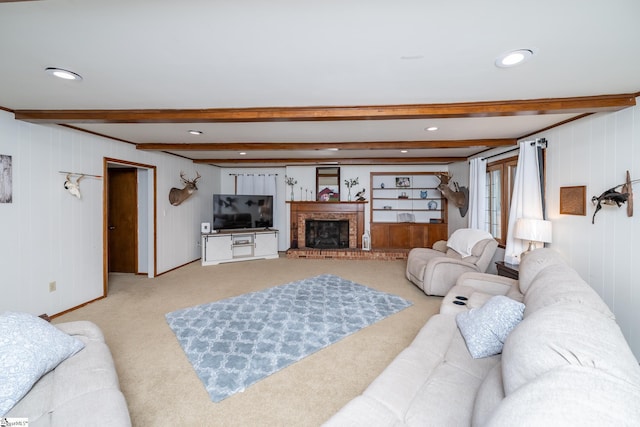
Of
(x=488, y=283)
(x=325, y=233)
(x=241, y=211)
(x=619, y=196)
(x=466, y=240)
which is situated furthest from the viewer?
(x=325, y=233)

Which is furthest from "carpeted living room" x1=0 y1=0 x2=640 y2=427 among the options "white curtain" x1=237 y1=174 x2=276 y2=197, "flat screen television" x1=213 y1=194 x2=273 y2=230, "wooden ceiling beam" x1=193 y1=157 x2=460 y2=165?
"white curtain" x1=237 y1=174 x2=276 y2=197

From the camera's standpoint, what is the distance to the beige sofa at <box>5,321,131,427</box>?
108 cm

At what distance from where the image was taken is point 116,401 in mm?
1189

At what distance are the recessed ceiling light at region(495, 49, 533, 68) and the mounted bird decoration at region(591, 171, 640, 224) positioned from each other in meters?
1.65

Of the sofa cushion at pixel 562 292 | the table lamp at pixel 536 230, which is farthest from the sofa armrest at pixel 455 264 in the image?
the sofa cushion at pixel 562 292

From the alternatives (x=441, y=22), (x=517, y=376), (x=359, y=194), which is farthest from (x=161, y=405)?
(x=359, y=194)

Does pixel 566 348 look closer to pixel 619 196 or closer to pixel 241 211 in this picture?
pixel 619 196

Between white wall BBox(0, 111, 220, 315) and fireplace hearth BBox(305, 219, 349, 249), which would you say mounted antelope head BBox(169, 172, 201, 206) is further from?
fireplace hearth BBox(305, 219, 349, 249)

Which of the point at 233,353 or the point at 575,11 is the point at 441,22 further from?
the point at 233,353

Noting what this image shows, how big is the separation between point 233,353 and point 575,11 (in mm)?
3160

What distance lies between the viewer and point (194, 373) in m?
2.05

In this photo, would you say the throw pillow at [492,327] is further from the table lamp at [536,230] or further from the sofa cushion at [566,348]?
the table lamp at [536,230]

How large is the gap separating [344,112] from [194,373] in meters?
2.62

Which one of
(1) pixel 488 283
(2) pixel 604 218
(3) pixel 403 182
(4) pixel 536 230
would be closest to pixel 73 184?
(1) pixel 488 283
